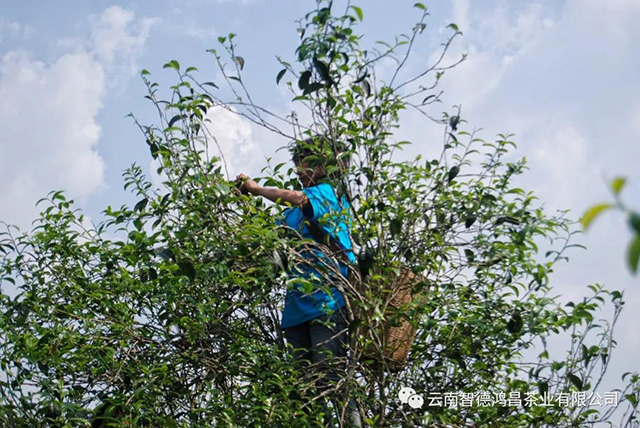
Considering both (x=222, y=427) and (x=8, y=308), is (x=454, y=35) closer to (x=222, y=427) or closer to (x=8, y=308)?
(x=222, y=427)

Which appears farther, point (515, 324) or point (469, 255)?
point (469, 255)

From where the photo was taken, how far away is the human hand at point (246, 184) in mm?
3223

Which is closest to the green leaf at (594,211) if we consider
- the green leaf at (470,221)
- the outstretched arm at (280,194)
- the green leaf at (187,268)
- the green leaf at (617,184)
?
the green leaf at (617,184)

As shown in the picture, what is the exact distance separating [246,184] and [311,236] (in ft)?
1.25

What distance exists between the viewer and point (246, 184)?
3.24 metres

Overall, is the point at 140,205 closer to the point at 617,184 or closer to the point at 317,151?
the point at 317,151

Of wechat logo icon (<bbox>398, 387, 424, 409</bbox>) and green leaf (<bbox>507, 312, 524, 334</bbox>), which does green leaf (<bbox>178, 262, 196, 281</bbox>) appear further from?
green leaf (<bbox>507, 312, 524, 334</bbox>)

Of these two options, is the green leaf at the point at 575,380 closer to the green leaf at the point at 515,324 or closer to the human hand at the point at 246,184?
the green leaf at the point at 515,324

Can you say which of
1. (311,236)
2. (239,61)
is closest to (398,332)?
(311,236)

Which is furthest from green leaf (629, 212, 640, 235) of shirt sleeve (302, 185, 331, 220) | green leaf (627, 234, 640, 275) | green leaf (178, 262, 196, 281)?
shirt sleeve (302, 185, 331, 220)

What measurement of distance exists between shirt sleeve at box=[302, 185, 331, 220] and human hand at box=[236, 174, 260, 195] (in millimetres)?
227

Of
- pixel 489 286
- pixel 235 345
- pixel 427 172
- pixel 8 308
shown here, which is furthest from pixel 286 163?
pixel 8 308

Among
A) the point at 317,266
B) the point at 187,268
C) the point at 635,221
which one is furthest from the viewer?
the point at 317,266

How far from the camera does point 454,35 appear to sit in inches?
135
